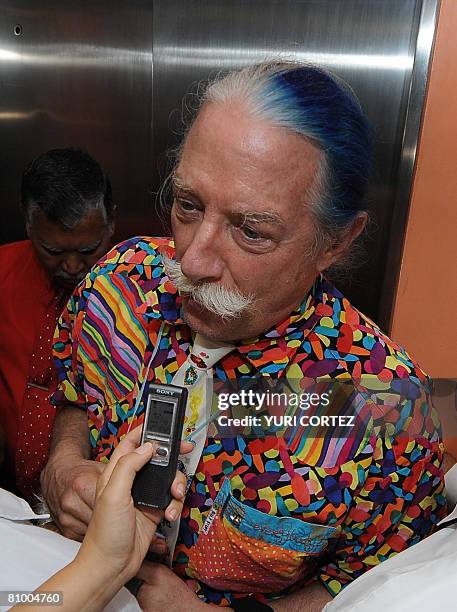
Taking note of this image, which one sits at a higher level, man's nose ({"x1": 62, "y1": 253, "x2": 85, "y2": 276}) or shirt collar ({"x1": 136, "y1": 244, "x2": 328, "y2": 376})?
shirt collar ({"x1": 136, "y1": 244, "x2": 328, "y2": 376})

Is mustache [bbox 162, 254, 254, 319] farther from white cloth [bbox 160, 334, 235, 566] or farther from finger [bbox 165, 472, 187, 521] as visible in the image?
finger [bbox 165, 472, 187, 521]

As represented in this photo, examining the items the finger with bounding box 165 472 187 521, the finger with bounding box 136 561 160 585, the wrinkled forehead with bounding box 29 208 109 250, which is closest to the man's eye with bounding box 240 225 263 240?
the finger with bounding box 165 472 187 521

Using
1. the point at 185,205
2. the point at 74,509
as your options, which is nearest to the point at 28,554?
Result: the point at 74,509

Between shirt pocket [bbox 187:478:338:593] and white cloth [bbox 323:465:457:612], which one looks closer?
white cloth [bbox 323:465:457:612]

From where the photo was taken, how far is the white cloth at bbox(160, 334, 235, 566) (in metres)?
1.06

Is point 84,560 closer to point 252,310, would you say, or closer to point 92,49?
point 252,310

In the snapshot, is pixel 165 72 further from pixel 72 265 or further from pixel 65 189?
pixel 72 265

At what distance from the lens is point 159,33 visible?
2.10 m

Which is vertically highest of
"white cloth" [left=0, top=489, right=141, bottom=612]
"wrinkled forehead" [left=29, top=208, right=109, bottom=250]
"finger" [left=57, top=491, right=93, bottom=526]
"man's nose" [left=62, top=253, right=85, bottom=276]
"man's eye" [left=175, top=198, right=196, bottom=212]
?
"man's eye" [left=175, top=198, right=196, bottom=212]

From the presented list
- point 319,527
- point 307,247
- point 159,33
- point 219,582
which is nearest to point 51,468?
point 219,582

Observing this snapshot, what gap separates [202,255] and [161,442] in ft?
0.95

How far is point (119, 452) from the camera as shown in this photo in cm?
87

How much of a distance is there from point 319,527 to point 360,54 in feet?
5.34

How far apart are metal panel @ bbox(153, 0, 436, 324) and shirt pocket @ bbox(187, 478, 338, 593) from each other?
1.32 meters
